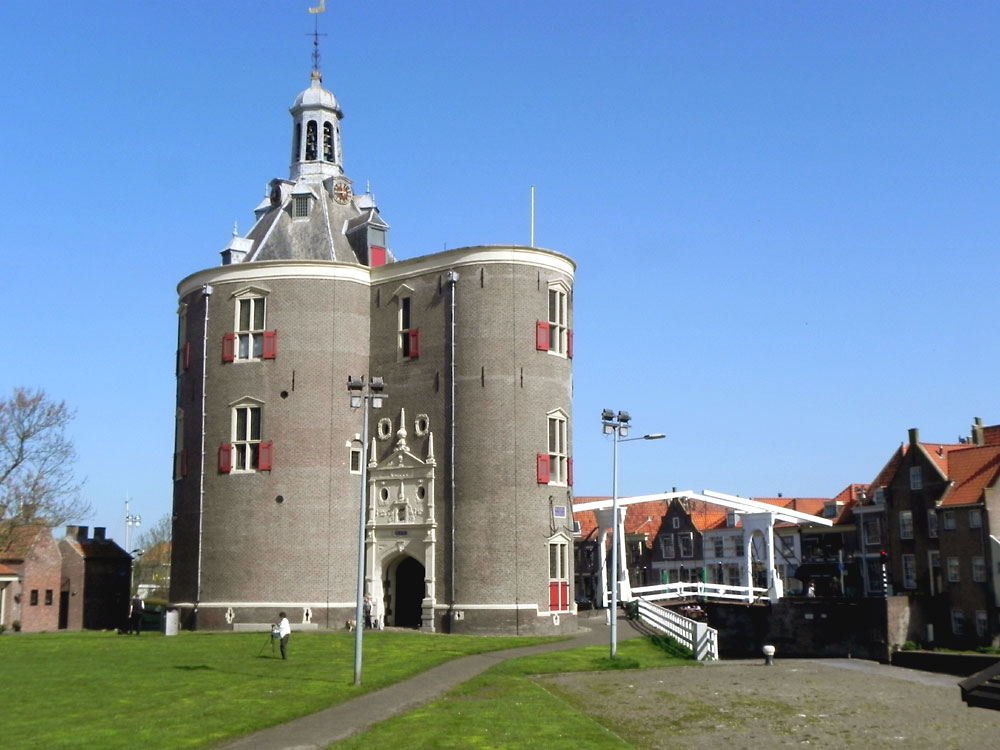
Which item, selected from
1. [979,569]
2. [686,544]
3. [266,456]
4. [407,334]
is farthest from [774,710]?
[686,544]

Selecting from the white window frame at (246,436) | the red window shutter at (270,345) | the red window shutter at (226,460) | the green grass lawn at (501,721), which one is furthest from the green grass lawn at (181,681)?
the red window shutter at (270,345)

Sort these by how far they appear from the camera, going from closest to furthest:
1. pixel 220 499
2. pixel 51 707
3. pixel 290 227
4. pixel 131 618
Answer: pixel 51 707
pixel 131 618
pixel 220 499
pixel 290 227

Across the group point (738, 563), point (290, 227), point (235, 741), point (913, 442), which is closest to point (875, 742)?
point (235, 741)

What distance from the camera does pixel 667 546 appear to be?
100438mm

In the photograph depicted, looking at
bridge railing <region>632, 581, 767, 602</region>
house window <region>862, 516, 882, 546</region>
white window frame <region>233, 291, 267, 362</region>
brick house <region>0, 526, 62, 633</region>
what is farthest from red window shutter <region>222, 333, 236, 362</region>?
house window <region>862, 516, 882, 546</region>

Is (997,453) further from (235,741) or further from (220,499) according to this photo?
(235,741)

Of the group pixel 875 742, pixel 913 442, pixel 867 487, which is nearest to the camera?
pixel 875 742

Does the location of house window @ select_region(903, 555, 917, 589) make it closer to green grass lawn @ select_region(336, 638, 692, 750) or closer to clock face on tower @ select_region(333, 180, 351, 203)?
green grass lawn @ select_region(336, 638, 692, 750)

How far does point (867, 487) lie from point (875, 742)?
63053 mm

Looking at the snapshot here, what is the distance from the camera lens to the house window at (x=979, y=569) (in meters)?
60.7

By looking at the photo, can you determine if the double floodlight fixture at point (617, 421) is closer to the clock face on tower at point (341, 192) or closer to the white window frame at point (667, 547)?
the clock face on tower at point (341, 192)

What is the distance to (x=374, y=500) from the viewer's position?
51.6m

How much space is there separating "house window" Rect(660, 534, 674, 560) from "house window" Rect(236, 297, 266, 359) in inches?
2229

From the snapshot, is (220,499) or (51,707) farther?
(220,499)
